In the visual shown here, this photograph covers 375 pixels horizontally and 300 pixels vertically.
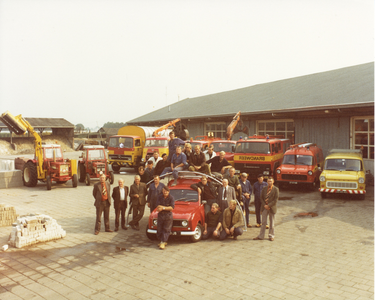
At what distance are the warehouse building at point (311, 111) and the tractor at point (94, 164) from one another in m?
12.0

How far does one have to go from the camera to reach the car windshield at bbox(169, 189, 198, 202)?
9.93 m

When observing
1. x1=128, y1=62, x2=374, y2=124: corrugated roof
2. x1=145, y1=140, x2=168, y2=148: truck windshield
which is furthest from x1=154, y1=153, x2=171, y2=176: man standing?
x1=128, y1=62, x2=374, y2=124: corrugated roof

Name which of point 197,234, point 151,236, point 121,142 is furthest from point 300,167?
point 121,142

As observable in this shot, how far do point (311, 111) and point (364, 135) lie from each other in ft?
12.2

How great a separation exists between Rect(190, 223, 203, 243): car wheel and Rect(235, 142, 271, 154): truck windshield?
31.3 ft

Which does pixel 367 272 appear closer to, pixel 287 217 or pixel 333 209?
pixel 287 217

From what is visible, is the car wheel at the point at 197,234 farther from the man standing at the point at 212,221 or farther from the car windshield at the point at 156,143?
the car windshield at the point at 156,143

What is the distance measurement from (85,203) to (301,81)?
79.2 feet

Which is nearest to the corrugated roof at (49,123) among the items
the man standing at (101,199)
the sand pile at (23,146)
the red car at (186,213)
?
the sand pile at (23,146)

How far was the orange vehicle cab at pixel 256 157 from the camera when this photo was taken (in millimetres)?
17812

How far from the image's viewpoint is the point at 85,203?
14.5 metres

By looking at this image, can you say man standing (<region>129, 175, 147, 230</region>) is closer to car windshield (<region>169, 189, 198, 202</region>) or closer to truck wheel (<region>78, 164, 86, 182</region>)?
car windshield (<region>169, 189, 198, 202</region>)

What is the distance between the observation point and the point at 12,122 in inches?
696

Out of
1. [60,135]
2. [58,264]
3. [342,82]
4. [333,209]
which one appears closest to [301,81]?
[342,82]
